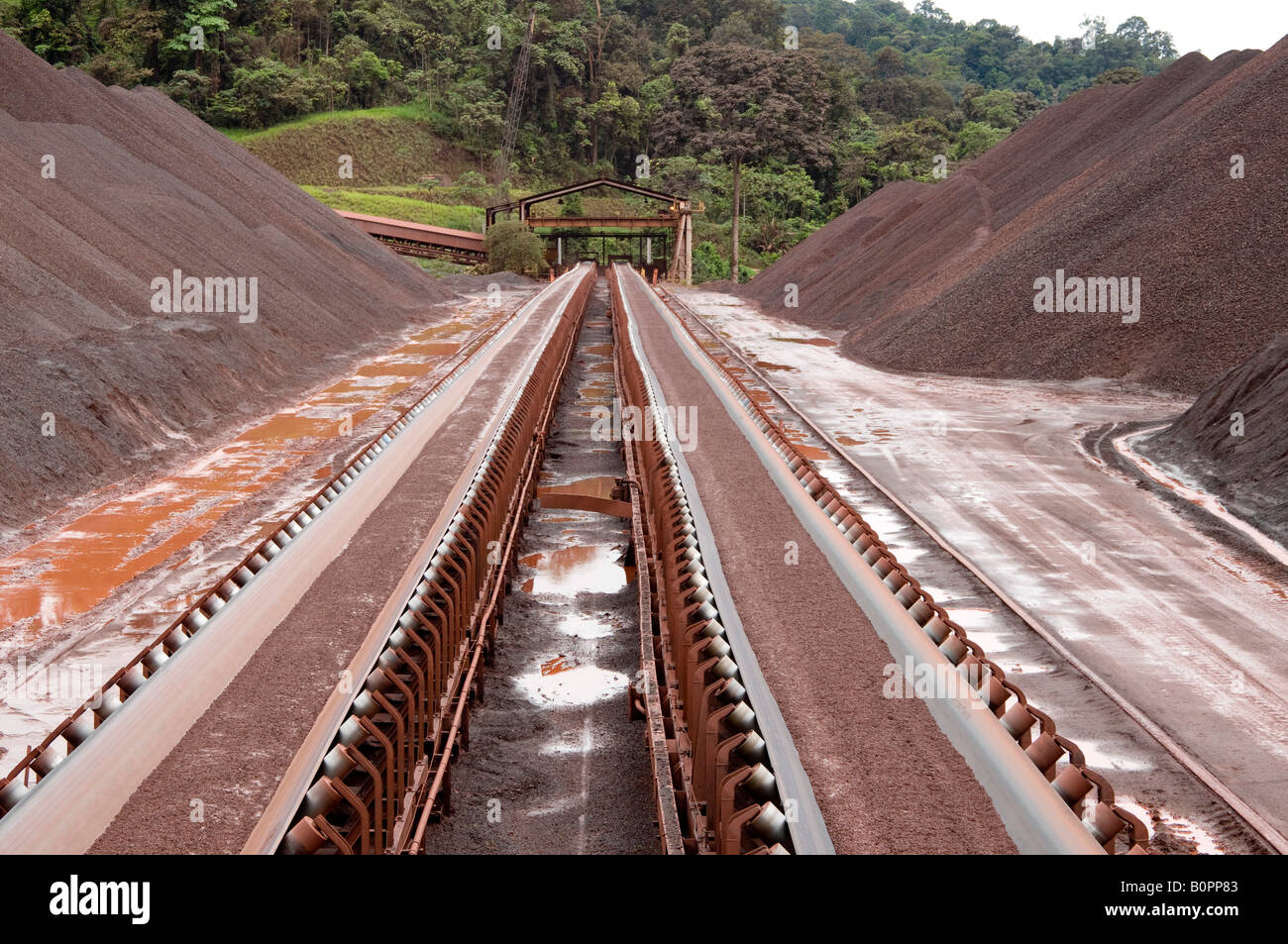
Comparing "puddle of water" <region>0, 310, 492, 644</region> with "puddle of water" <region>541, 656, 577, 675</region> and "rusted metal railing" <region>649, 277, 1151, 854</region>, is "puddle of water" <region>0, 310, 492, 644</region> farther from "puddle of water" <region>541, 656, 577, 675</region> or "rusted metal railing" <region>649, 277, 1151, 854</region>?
"rusted metal railing" <region>649, 277, 1151, 854</region>

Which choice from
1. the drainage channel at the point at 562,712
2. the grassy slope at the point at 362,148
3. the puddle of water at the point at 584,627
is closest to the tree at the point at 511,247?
the grassy slope at the point at 362,148

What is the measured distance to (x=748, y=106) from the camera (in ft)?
310

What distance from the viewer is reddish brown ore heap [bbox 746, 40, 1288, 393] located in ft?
81.2

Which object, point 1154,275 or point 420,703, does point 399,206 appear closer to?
point 1154,275

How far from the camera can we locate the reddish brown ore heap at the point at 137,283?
16859mm

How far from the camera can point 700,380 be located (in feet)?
81.2

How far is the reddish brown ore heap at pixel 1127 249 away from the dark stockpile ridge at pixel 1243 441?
18.0 feet

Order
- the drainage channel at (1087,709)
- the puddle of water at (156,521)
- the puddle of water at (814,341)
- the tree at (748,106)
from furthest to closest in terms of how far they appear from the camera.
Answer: the tree at (748,106) → the puddle of water at (814,341) → the puddle of water at (156,521) → the drainage channel at (1087,709)

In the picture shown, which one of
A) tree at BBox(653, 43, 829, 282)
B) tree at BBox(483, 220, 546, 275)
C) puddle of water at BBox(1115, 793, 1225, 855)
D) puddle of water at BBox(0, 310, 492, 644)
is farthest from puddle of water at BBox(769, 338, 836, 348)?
tree at BBox(653, 43, 829, 282)

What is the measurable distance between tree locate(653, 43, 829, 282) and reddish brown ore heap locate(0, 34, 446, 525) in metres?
48.7

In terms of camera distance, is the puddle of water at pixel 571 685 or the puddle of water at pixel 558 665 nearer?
the puddle of water at pixel 571 685

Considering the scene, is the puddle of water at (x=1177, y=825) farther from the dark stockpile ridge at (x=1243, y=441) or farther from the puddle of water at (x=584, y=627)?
the dark stockpile ridge at (x=1243, y=441)

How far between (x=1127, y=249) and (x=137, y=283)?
2321cm
